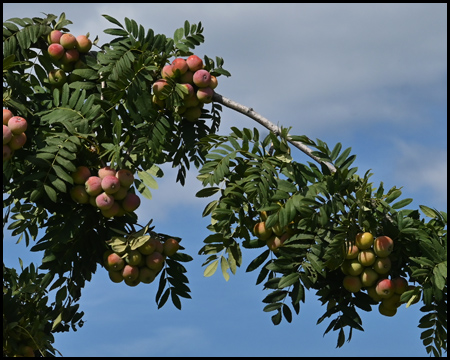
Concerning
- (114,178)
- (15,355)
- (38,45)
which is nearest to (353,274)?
(114,178)

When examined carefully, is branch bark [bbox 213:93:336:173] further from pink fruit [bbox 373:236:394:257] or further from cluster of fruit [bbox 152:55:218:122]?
pink fruit [bbox 373:236:394:257]

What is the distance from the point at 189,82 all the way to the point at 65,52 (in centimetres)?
86

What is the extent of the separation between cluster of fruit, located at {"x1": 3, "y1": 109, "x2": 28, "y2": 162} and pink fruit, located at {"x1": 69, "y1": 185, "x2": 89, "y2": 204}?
40 cm

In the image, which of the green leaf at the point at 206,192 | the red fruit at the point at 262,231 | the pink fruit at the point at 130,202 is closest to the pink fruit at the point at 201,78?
the green leaf at the point at 206,192

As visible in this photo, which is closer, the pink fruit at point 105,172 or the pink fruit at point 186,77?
the pink fruit at point 105,172

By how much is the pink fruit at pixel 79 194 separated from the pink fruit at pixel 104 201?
9 cm

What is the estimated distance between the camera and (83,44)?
5184 millimetres

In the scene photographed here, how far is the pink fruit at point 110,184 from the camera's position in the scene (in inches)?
176

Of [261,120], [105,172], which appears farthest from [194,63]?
[105,172]

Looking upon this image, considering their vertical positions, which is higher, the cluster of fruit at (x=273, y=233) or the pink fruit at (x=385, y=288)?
the cluster of fruit at (x=273, y=233)

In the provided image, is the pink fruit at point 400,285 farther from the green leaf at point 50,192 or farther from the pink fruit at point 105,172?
the green leaf at point 50,192

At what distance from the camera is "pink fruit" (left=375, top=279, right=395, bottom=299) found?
14.7ft

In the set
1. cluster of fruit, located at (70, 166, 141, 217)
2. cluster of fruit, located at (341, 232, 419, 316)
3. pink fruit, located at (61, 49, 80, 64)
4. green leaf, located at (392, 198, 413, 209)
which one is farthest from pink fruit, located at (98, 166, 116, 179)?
green leaf, located at (392, 198, 413, 209)

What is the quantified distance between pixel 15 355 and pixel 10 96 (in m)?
1.53
